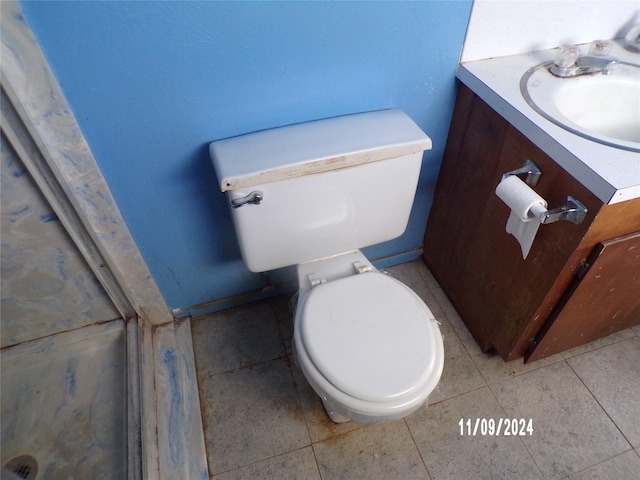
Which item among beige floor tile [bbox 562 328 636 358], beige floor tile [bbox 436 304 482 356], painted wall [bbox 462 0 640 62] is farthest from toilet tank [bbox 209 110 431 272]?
beige floor tile [bbox 562 328 636 358]

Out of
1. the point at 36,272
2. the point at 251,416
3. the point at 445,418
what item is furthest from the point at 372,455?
the point at 36,272

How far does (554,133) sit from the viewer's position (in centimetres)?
89

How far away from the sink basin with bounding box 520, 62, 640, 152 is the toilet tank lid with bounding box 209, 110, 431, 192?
1.02 feet

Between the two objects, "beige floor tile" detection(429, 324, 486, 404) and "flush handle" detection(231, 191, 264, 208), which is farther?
"beige floor tile" detection(429, 324, 486, 404)

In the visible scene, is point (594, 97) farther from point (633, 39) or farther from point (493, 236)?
point (493, 236)

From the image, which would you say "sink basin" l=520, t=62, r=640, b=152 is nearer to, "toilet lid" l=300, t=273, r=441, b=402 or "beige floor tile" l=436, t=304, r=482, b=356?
"toilet lid" l=300, t=273, r=441, b=402

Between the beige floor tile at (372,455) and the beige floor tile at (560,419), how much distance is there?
1.07 feet

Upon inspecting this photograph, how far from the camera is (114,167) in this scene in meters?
0.99

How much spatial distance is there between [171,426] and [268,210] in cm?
72

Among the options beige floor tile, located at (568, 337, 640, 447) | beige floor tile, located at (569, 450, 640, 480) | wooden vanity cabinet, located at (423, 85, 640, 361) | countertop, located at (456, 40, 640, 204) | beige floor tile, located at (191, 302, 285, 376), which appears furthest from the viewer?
beige floor tile, located at (191, 302, 285, 376)

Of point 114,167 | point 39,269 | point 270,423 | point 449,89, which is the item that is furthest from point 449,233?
point 39,269

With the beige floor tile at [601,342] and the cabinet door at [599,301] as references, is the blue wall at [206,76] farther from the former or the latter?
the beige floor tile at [601,342]

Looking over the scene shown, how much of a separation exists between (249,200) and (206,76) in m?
0.29

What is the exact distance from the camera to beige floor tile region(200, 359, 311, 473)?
3.88ft
